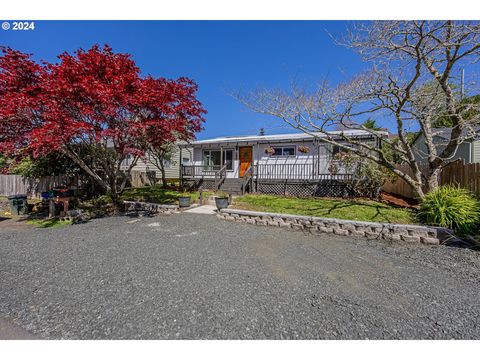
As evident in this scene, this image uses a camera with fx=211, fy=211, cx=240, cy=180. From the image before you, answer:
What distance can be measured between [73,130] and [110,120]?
1163mm

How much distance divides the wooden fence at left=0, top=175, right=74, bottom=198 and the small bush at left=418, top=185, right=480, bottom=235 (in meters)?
14.8

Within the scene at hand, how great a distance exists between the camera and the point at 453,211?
17.9 feet

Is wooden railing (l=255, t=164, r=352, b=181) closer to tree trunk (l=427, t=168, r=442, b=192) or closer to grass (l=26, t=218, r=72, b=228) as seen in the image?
tree trunk (l=427, t=168, r=442, b=192)

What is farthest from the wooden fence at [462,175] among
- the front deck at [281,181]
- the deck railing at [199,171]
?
the deck railing at [199,171]

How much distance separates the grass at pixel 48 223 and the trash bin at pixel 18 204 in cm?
186

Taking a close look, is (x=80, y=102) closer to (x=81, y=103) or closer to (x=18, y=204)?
(x=81, y=103)

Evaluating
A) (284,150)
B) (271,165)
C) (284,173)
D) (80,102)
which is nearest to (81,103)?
(80,102)

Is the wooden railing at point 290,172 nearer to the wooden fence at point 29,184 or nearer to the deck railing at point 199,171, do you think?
the deck railing at point 199,171

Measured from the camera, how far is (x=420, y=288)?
315 centimetres

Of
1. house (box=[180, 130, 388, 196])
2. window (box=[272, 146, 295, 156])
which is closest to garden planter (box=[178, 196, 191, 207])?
house (box=[180, 130, 388, 196])

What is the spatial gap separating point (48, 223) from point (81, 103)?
421 cm
